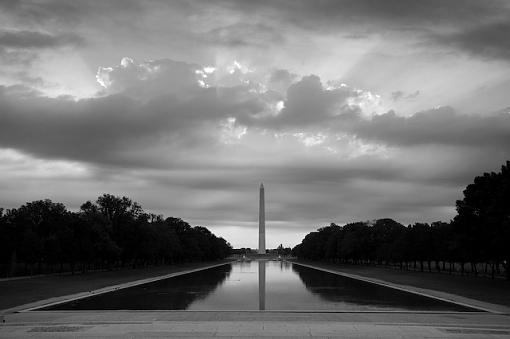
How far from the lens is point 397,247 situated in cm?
10206

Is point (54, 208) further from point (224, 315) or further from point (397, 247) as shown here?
point (224, 315)

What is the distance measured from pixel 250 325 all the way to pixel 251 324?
0.32 metres

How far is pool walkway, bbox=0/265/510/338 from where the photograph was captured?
65.3ft

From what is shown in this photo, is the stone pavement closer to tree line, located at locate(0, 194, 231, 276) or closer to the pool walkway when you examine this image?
the pool walkway

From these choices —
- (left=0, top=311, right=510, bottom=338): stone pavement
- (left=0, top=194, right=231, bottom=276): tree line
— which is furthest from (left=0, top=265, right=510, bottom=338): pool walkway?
(left=0, top=194, right=231, bottom=276): tree line

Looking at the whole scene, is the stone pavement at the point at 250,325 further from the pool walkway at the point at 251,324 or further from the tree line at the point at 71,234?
the tree line at the point at 71,234

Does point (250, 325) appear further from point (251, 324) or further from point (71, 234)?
point (71, 234)

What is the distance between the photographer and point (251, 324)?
2219 centimetres

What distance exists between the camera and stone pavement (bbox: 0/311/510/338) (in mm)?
19859

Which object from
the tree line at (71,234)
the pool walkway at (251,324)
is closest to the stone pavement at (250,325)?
the pool walkway at (251,324)

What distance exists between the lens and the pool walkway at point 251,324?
1989cm

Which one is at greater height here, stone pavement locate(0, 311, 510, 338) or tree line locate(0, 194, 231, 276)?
tree line locate(0, 194, 231, 276)

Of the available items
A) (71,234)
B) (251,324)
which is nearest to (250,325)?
(251,324)

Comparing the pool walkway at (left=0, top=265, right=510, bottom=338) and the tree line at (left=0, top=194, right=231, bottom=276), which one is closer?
the pool walkway at (left=0, top=265, right=510, bottom=338)
